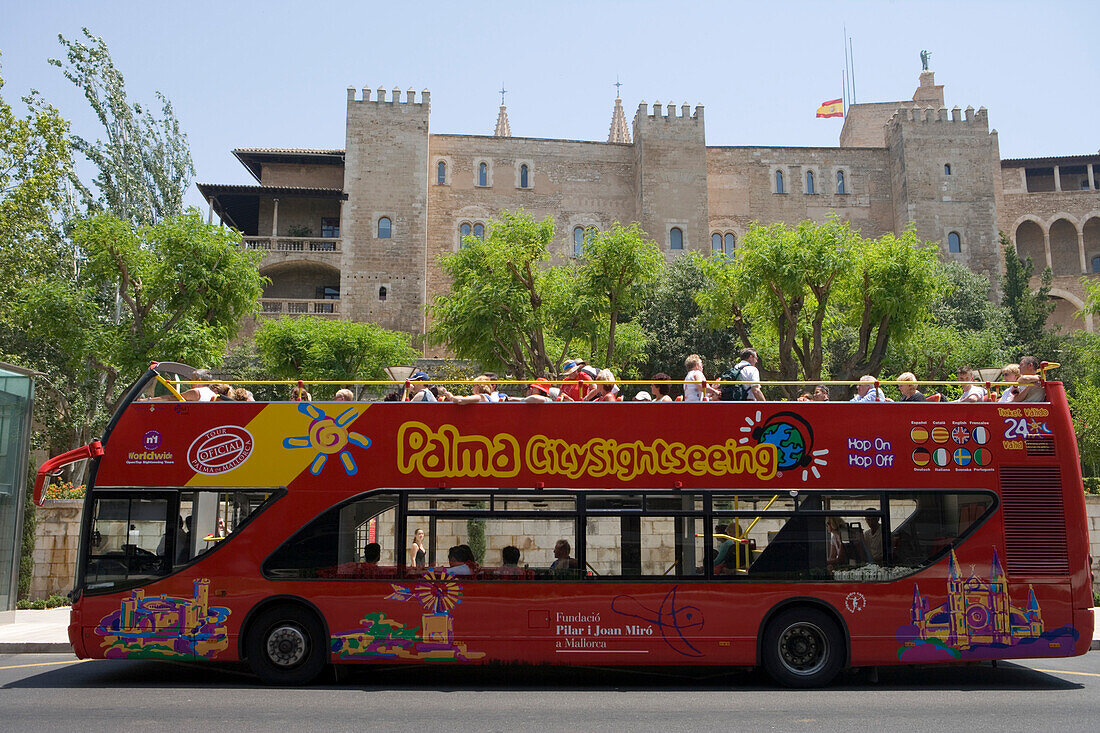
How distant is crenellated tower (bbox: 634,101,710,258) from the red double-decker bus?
1808 inches

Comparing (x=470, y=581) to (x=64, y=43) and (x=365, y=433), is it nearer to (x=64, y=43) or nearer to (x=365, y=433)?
(x=365, y=433)

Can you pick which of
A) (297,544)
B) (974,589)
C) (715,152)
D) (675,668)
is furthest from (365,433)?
(715,152)

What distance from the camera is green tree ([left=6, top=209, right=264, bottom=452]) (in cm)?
2255

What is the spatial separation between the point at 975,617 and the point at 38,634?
12359 millimetres

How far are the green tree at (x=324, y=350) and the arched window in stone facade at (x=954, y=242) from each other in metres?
36.6

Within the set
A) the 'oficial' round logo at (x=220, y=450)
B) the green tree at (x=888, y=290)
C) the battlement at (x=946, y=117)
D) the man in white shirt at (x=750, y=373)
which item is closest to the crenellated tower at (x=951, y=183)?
the battlement at (x=946, y=117)

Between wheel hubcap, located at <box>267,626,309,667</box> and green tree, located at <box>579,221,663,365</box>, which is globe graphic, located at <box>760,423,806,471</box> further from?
green tree, located at <box>579,221,663,365</box>

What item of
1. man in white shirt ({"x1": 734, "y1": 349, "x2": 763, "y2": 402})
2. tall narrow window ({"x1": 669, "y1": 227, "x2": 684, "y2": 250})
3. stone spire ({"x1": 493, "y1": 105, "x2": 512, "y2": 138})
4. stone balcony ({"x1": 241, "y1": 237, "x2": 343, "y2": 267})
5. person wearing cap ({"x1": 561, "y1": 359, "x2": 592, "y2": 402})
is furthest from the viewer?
stone spire ({"x1": 493, "y1": 105, "x2": 512, "y2": 138})

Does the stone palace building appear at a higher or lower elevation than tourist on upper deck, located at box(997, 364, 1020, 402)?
higher

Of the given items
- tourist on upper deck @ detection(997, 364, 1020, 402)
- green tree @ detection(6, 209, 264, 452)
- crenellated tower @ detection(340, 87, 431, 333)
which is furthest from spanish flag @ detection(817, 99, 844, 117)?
tourist on upper deck @ detection(997, 364, 1020, 402)

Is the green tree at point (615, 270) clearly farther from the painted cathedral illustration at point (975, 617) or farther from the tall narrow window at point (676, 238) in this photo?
the tall narrow window at point (676, 238)

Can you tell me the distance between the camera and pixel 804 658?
880 cm

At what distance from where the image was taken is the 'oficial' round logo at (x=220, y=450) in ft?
29.4

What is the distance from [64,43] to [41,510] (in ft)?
71.3
